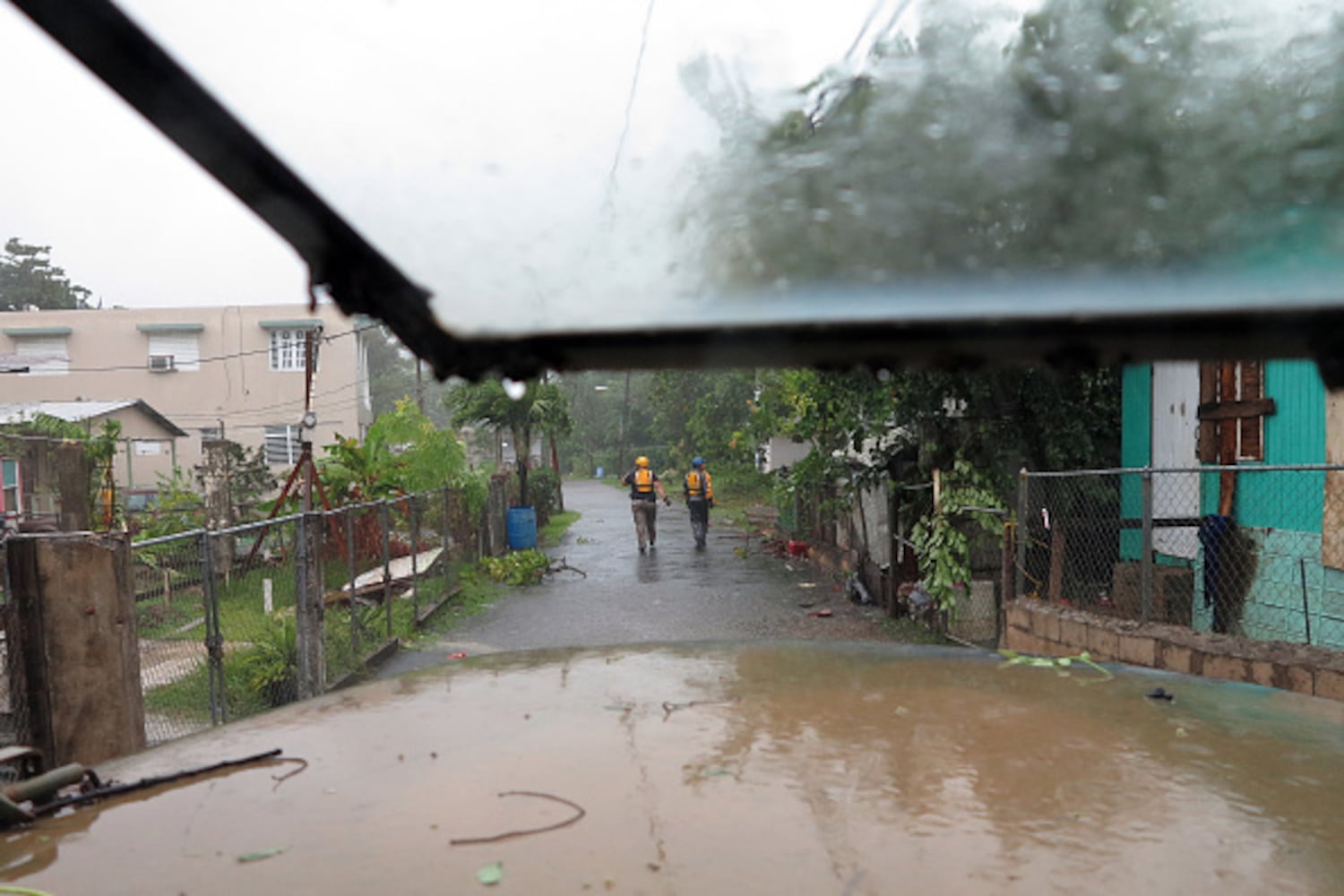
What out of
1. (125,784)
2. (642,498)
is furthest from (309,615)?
(642,498)

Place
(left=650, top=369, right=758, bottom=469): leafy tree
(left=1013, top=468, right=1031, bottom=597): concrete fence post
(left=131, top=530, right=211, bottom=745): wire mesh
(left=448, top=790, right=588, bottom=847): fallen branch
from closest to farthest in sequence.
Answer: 1. (left=448, top=790, right=588, bottom=847): fallen branch
2. (left=131, top=530, right=211, bottom=745): wire mesh
3. (left=1013, top=468, right=1031, bottom=597): concrete fence post
4. (left=650, top=369, right=758, bottom=469): leafy tree

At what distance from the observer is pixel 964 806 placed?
8.42ft

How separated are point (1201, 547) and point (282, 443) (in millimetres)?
30887

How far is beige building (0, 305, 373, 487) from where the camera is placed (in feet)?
103

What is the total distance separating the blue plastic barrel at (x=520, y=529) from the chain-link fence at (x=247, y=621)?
674cm

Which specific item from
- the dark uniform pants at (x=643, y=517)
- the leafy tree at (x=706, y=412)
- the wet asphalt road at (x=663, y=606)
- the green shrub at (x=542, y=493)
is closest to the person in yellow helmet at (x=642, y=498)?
the dark uniform pants at (x=643, y=517)

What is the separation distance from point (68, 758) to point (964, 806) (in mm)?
4553

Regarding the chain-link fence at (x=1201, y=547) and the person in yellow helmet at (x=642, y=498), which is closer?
the chain-link fence at (x=1201, y=547)

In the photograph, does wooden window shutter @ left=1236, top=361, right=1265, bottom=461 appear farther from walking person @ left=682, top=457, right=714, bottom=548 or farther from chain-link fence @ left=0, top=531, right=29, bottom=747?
walking person @ left=682, top=457, right=714, bottom=548

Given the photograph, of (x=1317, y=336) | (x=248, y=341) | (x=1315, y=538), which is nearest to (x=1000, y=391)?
(x=1315, y=538)

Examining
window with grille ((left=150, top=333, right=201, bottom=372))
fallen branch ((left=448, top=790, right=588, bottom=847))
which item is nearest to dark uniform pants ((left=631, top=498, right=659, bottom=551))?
fallen branch ((left=448, top=790, right=588, bottom=847))

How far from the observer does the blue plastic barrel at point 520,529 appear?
18.7m

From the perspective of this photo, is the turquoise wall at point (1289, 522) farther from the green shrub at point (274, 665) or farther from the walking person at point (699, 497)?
the walking person at point (699, 497)

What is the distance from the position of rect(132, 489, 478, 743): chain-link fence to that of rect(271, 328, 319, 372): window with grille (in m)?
22.2
